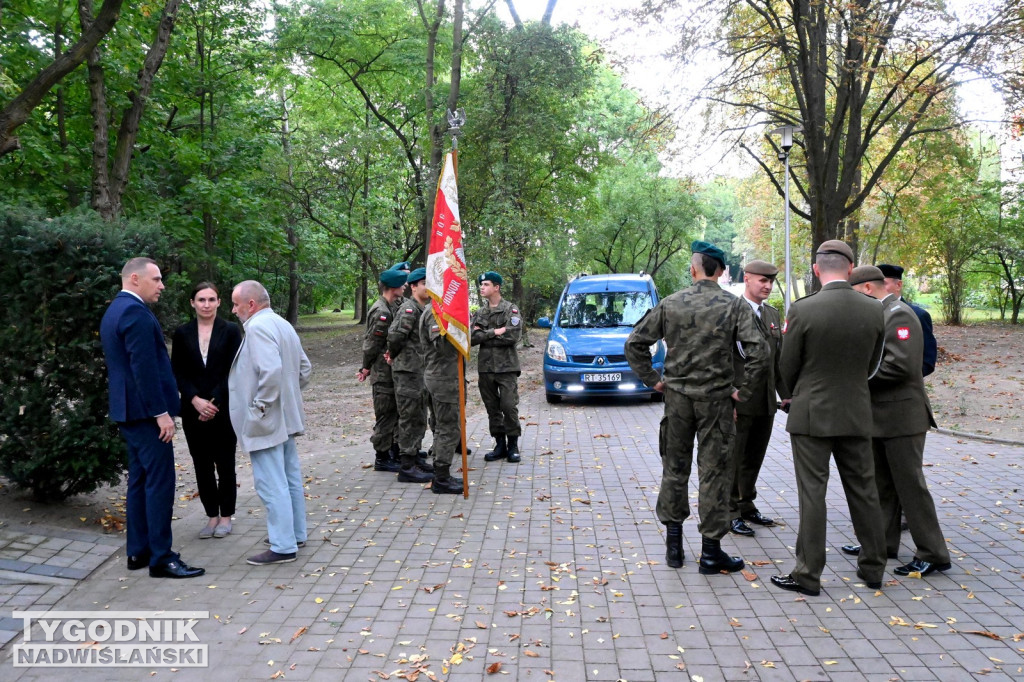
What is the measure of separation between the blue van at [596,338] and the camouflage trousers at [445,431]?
5.41 meters

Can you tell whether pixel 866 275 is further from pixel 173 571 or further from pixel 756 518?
pixel 173 571

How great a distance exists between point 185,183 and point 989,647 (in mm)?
22528

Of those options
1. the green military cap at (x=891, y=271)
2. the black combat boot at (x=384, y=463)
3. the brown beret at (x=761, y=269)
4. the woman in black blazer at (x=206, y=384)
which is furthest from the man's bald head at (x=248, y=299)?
the green military cap at (x=891, y=271)

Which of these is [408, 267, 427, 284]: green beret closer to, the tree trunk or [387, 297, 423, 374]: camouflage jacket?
→ [387, 297, 423, 374]: camouflage jacket

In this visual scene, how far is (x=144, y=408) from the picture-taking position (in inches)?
200

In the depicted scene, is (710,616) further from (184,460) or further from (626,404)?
(626,404)

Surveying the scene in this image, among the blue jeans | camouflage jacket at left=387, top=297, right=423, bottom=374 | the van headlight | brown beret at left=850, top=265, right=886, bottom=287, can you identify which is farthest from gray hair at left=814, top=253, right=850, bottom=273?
the van headlight

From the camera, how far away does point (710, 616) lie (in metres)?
4.52

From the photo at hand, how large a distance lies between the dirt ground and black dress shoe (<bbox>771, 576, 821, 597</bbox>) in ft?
16.0

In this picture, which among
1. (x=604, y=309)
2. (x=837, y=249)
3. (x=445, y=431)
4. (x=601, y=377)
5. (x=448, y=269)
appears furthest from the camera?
(x=604, y=309)

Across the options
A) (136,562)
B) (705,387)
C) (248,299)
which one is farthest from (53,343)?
(705,387)

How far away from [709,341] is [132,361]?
3688mm

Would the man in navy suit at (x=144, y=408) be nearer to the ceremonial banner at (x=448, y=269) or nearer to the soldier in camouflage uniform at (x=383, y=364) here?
the ceremonial banner at (x=448, y=269)

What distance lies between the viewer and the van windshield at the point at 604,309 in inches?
560
